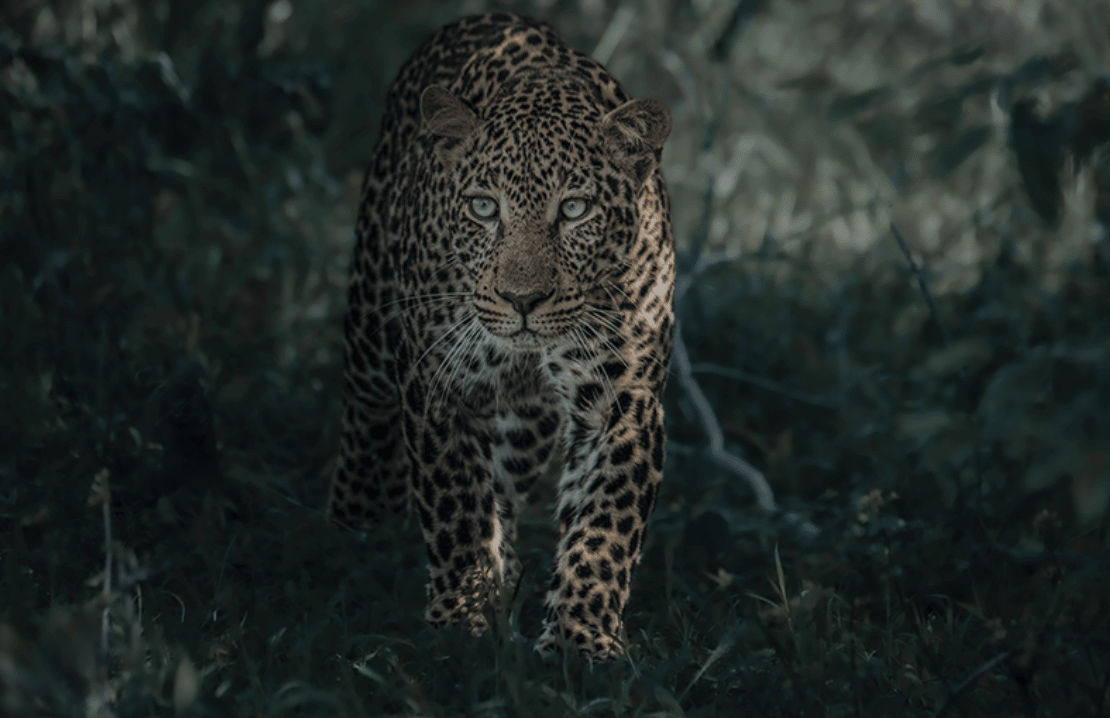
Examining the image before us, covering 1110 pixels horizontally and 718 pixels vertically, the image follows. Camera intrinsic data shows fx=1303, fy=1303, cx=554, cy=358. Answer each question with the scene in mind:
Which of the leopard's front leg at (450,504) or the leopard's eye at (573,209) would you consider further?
the leopard's front leg at (450,504)

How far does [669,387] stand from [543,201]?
2.36 m

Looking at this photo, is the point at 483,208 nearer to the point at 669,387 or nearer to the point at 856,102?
the point at 856,102

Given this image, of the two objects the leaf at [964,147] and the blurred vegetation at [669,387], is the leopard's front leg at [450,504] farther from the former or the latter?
the leaf at [964,147]

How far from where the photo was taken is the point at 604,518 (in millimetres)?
3900

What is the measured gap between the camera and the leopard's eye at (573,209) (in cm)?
379

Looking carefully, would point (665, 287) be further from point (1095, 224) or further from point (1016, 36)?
point (1016, 36)

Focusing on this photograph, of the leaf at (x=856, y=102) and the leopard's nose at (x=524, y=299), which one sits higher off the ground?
the leaf at (x=856, y=102)

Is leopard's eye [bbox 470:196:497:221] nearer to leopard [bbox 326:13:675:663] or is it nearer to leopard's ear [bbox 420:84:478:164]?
leopard [bbox 326:13:675:663]

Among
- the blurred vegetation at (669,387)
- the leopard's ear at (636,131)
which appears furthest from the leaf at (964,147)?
the leopard's ear at (636,131)

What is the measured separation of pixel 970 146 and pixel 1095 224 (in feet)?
13.0

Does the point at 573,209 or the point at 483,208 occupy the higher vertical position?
the point at 573,209

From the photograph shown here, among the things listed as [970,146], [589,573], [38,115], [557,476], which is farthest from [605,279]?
[38,115]

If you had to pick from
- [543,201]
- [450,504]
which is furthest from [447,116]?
[450,504]

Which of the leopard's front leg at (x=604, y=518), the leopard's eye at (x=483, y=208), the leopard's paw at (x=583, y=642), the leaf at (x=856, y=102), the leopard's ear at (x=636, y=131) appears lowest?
the leopard's paw at (x=583, y=642)
